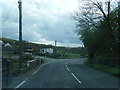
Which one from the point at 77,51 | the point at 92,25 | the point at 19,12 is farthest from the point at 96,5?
the point at 77,51

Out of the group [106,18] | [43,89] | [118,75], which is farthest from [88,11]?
[43,89]

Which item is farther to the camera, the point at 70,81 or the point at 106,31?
the point at 106,31

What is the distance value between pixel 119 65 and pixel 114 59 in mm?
1910

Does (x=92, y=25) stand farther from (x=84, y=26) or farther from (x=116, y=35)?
(x=116, y=35)

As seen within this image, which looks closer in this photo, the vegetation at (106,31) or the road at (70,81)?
the road at (70,81)

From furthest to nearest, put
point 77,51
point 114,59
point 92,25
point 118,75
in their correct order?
1. point 77,51
2. point 92,25
3. point 114,59
4. point 118,75

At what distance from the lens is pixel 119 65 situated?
87.0 feet

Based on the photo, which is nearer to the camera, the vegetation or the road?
the road

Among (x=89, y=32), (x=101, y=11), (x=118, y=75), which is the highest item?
(x=101, y=11)

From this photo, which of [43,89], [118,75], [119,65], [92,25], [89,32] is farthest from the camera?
[89,32]

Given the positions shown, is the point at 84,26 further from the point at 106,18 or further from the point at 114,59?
the point at 114,59

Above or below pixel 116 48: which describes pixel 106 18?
above

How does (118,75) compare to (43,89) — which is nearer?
(43,89)

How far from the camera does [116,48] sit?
29.8m
